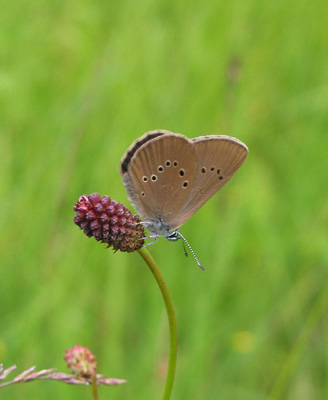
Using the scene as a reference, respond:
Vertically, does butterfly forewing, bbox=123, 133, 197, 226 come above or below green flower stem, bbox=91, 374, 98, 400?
above

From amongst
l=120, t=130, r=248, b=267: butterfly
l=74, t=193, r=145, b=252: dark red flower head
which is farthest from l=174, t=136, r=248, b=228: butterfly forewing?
l=74, t=193, r=145, b=252: dark red flower head

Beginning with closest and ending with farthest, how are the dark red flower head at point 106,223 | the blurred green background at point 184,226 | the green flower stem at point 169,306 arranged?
the green flower stem at point 169,306, the dark red flower head at point 106,223, the blurred green background at point 184,226

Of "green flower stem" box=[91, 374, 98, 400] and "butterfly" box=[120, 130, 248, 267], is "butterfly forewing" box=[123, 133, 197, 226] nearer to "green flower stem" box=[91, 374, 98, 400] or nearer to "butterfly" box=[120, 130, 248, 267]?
"butterfly" box=[120, 130, 248, 267]

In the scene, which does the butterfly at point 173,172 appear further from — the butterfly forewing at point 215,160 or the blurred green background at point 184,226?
the blurred green background at point 184,226

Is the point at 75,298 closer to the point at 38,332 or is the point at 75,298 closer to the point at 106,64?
the point at 38,332

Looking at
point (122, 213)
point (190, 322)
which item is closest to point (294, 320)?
point (190, 322)

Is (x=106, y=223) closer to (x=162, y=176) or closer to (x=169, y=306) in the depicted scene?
(x=169, y=306)

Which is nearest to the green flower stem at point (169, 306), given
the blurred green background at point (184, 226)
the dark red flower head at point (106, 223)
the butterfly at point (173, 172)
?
the dark red flower head at point (106, 223)
